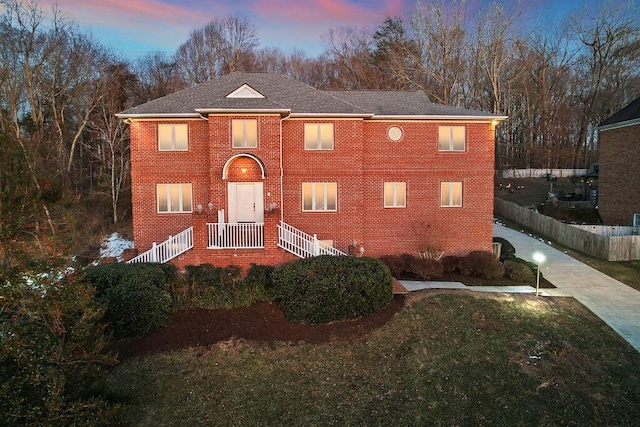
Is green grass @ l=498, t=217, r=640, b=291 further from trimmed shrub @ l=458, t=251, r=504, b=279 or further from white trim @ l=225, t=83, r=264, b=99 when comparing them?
white trim @ l=225, t=83, r=264, b=99

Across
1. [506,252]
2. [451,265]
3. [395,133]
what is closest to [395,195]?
[395,133]

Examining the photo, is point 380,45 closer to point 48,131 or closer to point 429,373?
point 48,131

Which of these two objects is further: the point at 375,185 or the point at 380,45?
the point at 380,45

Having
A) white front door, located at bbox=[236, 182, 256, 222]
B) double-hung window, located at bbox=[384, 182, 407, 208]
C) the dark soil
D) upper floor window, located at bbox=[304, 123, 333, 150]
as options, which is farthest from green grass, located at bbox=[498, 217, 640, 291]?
white front door, located at bbox=[236, 182, 256, 222]

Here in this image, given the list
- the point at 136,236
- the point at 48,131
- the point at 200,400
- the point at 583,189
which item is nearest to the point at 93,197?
the point at 48,131

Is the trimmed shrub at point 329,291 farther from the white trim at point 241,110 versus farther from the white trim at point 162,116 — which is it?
the white trim at point 162,116
